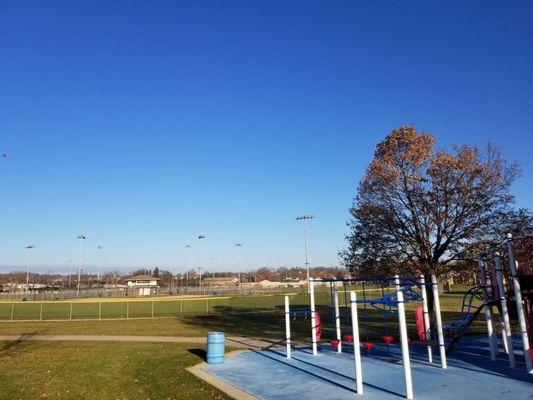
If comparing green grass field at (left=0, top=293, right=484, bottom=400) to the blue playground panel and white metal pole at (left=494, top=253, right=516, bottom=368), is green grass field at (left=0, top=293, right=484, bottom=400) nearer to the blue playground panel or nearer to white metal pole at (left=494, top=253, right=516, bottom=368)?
the blue playground panel

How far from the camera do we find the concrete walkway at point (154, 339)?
64.5 feet

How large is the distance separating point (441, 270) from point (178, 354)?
11525 millimetres

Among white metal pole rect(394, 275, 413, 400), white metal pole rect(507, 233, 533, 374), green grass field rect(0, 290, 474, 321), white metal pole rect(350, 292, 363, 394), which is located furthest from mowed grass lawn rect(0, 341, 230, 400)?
green grass field rect(0, 290, 474, 321)

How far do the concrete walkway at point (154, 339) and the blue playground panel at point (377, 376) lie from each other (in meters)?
2.94

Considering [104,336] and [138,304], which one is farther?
[138,304]

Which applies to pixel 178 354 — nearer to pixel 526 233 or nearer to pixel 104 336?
pixel 104 336

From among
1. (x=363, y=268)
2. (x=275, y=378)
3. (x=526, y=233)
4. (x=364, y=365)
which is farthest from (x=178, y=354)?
(x=526, y=233)

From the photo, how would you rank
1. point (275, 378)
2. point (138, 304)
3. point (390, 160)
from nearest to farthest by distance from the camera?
1. point (275, 378)
2. point (390, 160)
3. point (138, 304)

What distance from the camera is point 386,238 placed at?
18.9 m

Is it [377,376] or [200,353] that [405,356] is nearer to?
[377,376]

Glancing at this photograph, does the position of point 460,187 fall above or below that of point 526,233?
above

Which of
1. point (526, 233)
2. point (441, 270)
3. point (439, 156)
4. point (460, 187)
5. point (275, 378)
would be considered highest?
point (439, 156)

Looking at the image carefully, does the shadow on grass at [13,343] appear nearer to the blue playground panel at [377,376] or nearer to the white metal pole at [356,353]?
the blue playground panel at [377,376]

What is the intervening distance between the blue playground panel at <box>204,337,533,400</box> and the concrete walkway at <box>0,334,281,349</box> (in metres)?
2.94
